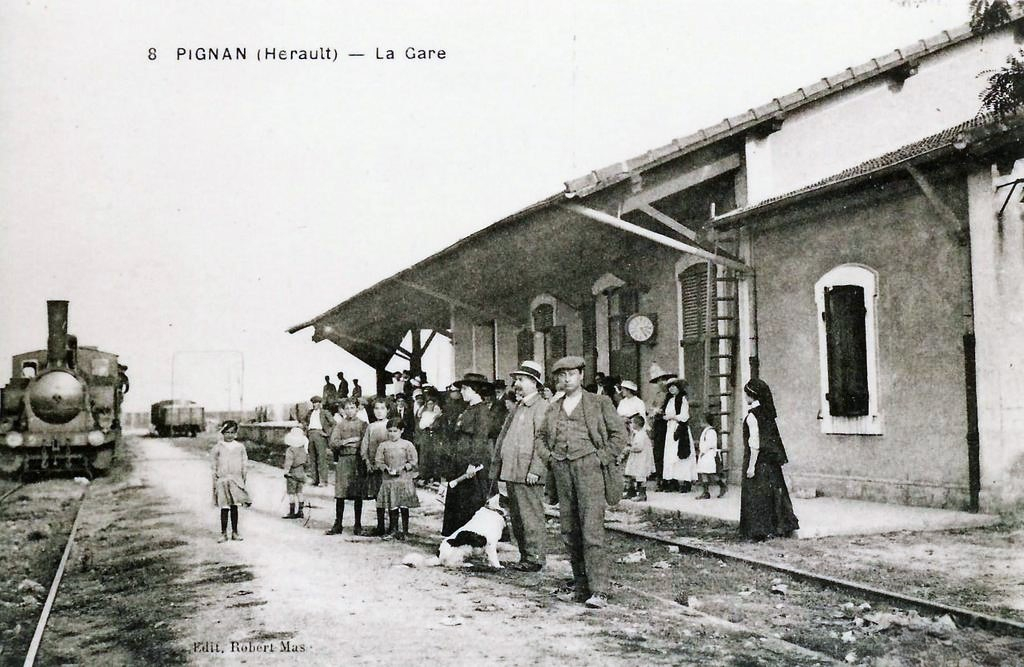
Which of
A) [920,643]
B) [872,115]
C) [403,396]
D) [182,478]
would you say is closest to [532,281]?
[403,396]

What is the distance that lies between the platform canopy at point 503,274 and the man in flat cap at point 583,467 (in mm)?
4211

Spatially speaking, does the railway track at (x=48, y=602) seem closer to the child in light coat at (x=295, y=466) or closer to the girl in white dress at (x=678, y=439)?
the child in light coat at (x=295, y=466)

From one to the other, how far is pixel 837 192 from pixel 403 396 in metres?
9.38

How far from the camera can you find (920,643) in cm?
500

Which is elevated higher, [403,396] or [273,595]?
[403,396]

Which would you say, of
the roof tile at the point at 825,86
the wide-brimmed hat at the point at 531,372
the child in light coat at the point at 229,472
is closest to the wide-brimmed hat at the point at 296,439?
the child in light coat at the point at 229,472

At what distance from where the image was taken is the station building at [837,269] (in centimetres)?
850

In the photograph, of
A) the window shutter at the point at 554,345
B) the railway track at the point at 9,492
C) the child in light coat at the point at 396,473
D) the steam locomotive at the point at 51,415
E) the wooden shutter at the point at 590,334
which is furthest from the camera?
Answer: the steam locomotive at the point at 51,415

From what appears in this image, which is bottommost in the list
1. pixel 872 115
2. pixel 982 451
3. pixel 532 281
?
pixel 982 451

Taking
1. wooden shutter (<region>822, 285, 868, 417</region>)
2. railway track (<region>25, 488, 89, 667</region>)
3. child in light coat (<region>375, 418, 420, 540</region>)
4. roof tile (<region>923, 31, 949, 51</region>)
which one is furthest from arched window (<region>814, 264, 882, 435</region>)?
railway track (<region>25, 488, 89, 667</region>)

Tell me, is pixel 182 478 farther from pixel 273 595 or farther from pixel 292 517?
pixel 273 595

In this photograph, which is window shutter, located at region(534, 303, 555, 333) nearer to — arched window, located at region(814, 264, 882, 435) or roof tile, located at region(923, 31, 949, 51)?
arched window, located at region(814, 264, 882, 435)

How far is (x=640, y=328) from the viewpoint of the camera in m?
13.4

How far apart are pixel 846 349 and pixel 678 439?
2259mm
